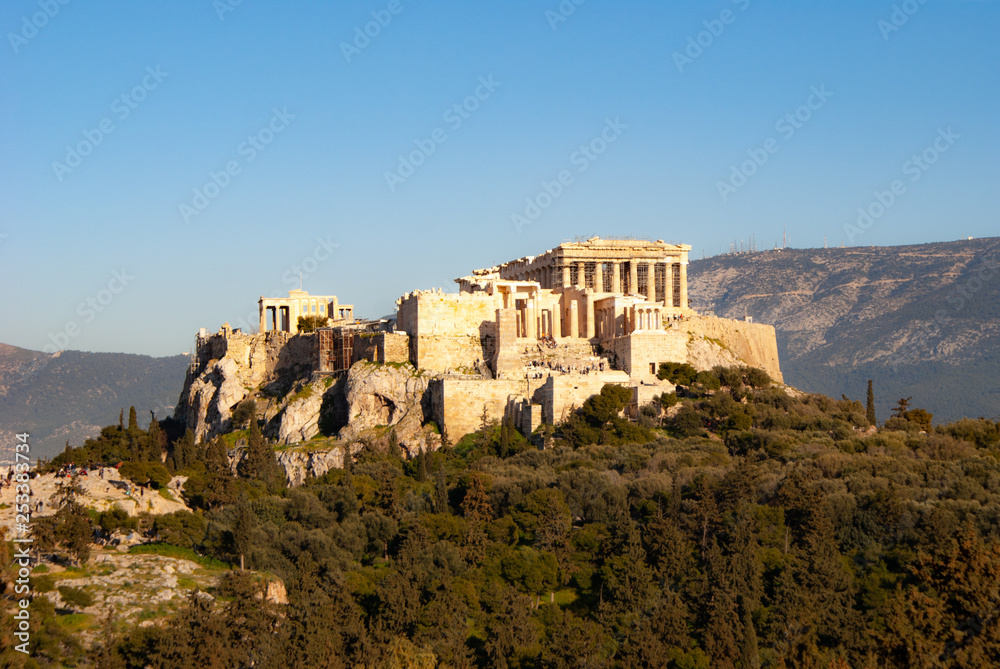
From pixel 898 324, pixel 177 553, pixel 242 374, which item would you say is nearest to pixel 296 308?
pixel 242 374

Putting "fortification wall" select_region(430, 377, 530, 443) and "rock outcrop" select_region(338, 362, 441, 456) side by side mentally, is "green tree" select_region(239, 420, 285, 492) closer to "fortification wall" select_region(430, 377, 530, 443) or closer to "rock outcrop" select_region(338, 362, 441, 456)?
"rock outcrop" select_region(338, 362, 441, 456)

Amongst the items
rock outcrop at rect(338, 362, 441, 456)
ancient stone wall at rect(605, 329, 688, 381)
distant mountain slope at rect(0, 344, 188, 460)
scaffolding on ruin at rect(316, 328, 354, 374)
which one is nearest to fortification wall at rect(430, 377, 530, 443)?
rock outcrop at rect(338, 362, 441, 456)

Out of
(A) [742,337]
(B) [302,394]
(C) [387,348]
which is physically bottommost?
(B) [302,394]

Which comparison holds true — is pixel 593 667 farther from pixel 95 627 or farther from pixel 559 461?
pixel 559 461

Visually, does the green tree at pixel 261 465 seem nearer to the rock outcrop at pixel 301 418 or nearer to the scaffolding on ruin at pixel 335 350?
the rock outcrop at pixel 301 418

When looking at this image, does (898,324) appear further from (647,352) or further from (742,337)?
(647,352)

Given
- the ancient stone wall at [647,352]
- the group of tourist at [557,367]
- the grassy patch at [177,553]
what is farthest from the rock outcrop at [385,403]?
the grassy patch at [177,553]

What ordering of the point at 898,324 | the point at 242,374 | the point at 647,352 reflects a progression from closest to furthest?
the point at 647,352 → the point at 242,374 → the point at 898,324
